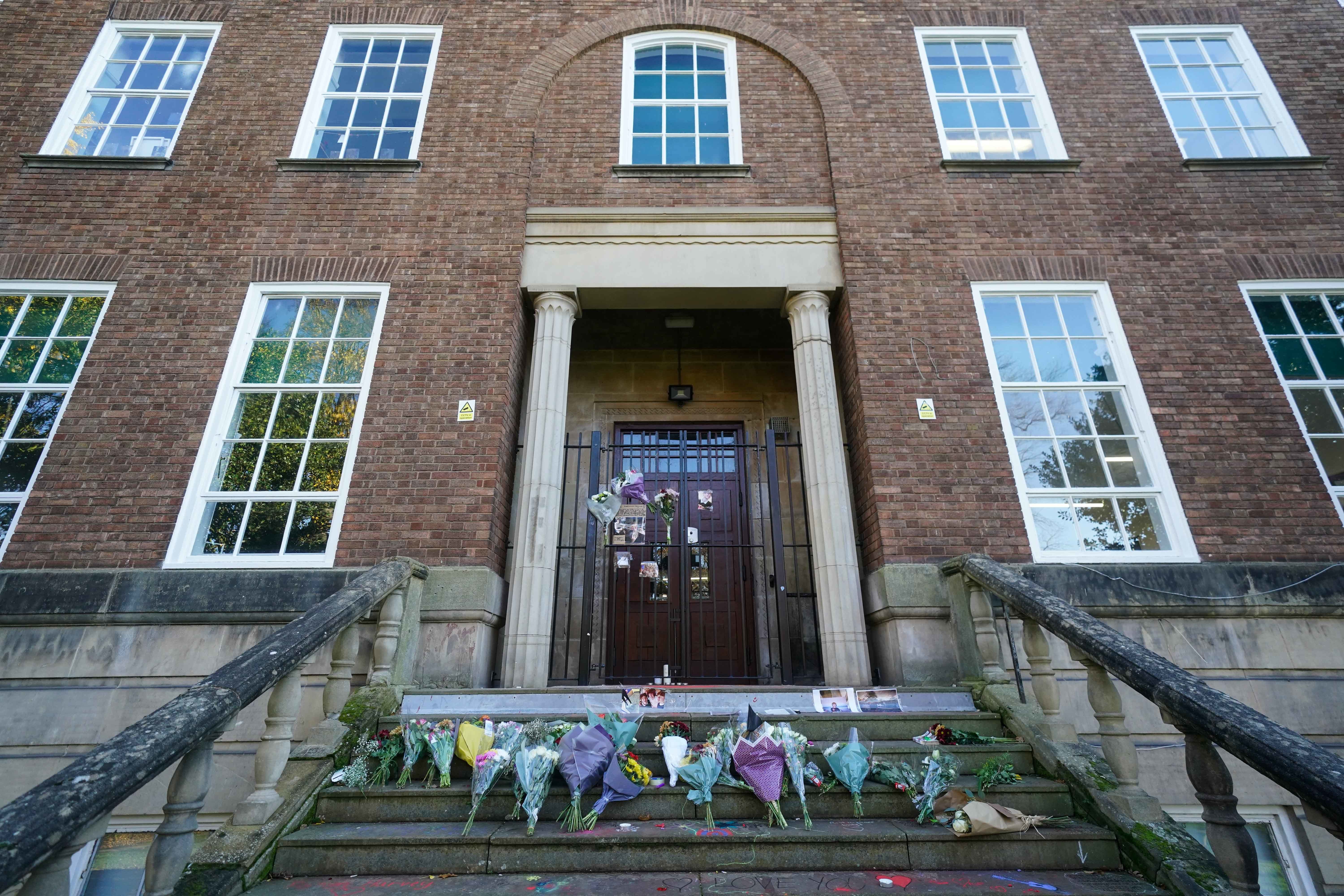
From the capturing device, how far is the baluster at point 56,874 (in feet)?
7.06

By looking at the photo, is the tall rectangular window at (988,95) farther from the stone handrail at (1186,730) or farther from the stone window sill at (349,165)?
the stone window sill at (349,165)

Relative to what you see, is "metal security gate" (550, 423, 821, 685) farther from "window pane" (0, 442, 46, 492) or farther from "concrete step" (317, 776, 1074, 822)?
"window pane" (0, 442, 46, 492)

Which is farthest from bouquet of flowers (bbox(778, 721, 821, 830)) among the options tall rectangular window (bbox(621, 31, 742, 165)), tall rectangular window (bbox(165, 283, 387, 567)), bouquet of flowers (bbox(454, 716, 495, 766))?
tall rectangular window (bbox(621, 31, 742, 165))

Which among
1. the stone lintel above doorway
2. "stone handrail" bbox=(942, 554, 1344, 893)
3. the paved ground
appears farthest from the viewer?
the stone lintel above doorway

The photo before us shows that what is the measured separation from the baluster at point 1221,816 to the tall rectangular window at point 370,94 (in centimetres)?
809

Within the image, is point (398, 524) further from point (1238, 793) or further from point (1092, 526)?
point (1238, 793)

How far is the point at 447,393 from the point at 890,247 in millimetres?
4627

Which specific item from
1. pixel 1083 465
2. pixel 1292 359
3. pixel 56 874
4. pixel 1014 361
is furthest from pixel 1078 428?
pixel 56 874

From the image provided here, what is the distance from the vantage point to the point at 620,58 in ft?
25.8

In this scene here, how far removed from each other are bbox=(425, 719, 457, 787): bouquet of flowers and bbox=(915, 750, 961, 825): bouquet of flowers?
8.23ft

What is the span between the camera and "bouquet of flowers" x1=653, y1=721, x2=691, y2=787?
3.49 metres

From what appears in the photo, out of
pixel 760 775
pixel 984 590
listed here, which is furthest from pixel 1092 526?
pixel 760 775

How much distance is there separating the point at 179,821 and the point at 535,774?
150cm

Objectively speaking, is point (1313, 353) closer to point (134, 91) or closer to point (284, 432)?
point (284, 432)
